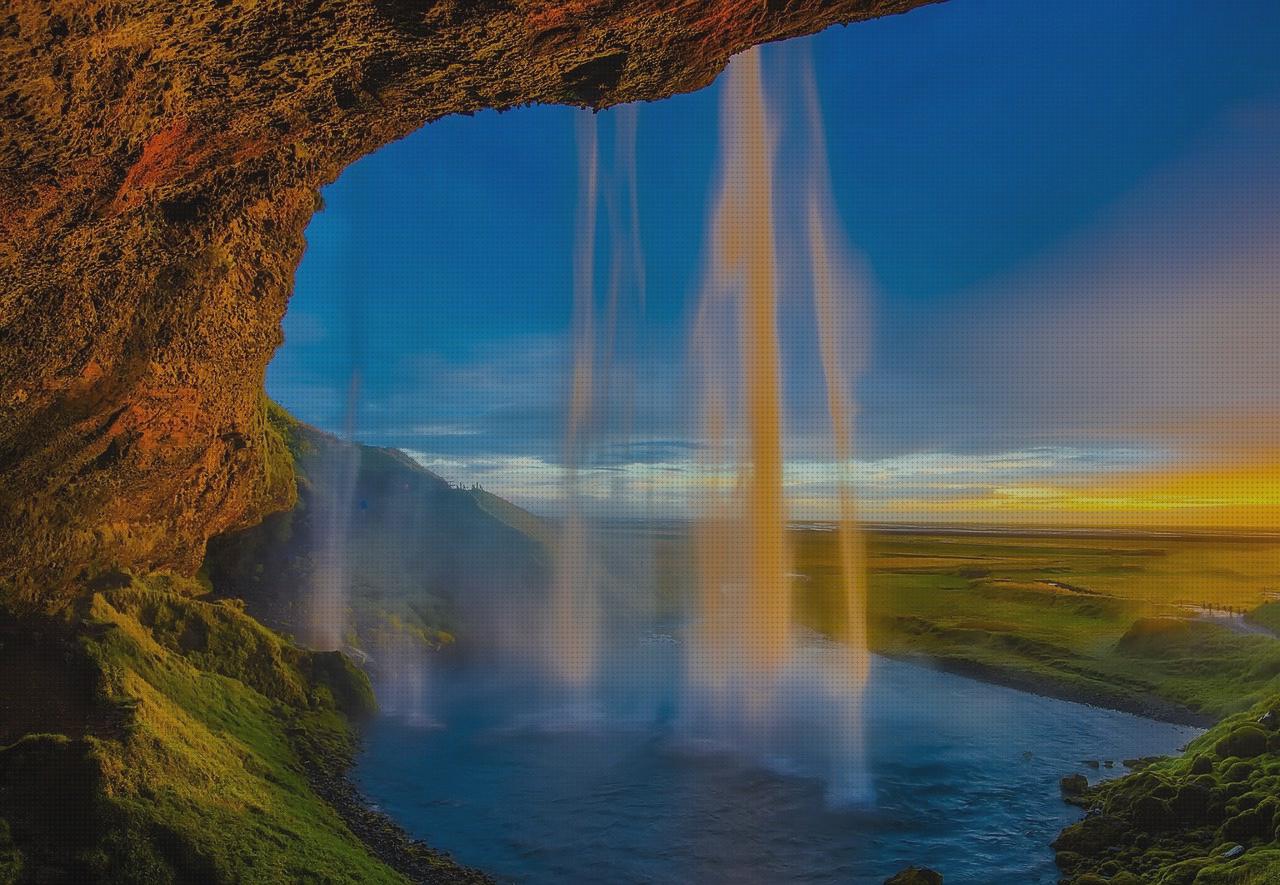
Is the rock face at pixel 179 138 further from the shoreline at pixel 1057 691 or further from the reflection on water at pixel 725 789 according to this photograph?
the shoreline at pixel 1057 691

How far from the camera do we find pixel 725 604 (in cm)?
5228

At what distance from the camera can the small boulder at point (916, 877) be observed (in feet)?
66.8

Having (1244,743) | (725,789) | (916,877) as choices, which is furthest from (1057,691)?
(916,877)

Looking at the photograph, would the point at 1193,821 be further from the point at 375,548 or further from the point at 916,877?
the point at 375,548

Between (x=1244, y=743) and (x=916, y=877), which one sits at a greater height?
(x=1244, y=743)

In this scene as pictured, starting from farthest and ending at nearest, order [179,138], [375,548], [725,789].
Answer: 1. [375,548]
2. [725,789]
3. [179,138]

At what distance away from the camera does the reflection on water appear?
76.6ft

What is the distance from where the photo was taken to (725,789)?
2875 cm

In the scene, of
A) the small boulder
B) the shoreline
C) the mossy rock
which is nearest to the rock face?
the small boulder

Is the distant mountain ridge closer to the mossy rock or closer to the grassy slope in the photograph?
the grassy slope

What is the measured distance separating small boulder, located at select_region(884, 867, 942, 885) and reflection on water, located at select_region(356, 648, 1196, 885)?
1.61 metres

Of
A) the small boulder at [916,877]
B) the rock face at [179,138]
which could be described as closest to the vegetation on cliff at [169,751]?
the rock face at [179,138]

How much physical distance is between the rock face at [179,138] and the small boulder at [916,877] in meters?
23.1

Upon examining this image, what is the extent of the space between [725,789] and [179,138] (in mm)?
28984
